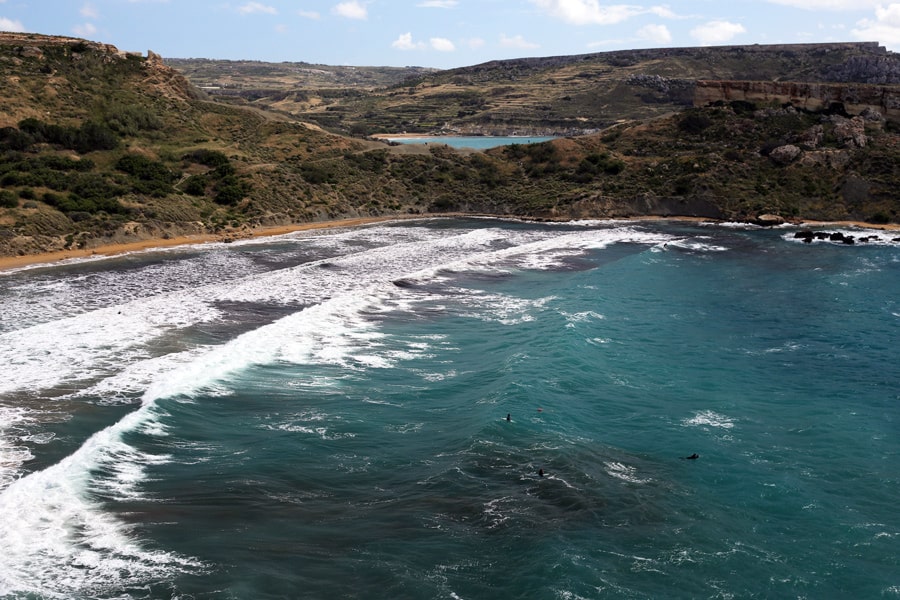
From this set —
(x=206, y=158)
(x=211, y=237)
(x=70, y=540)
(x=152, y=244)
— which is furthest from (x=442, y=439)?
(x=206, y=158)

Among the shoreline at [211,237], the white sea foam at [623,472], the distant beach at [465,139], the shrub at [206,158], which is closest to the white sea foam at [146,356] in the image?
the shoreline at [211,237]

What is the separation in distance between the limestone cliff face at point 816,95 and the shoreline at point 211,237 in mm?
19596

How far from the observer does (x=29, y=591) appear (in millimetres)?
13406

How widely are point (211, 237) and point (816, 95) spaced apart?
61883 millimetres

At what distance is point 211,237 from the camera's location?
53.7 m

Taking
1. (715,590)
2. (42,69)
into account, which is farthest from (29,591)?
(42,69)

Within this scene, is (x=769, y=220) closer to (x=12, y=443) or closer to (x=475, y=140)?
(x=12, y=443)

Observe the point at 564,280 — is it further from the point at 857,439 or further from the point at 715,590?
the point at 715,590

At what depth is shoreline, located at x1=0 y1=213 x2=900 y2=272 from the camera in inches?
1705

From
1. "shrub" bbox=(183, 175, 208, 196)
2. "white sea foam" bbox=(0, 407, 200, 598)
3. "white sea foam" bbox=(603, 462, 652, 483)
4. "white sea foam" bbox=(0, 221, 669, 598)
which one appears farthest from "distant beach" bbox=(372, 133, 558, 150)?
"white sea foam" bbox=(0, 407, 200, 598)

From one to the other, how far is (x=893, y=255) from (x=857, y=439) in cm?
3491

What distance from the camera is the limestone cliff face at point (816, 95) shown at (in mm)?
76562

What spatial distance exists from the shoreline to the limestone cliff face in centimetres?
1960

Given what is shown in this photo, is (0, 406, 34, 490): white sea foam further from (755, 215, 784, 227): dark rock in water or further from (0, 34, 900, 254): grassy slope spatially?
(755, 215, 784, 227): dark rock in water
